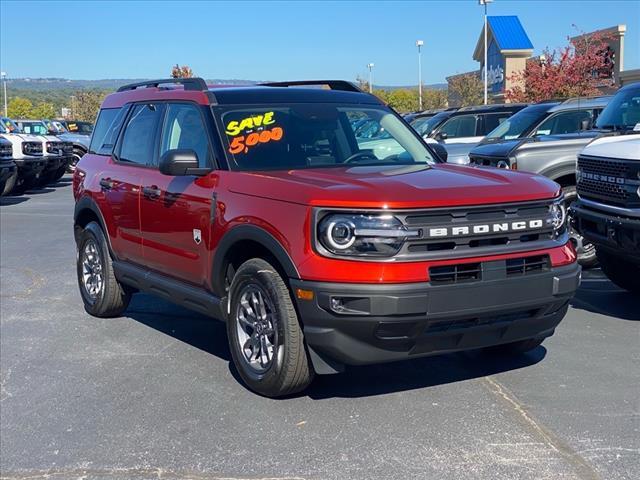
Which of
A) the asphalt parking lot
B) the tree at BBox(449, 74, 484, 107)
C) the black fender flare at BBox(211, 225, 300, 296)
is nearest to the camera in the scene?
the asphalt parking lot

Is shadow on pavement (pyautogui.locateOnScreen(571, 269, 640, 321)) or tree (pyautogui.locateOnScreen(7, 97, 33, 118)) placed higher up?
tree (pyautogui.locateOnScreen(7, 97, 33, 118))

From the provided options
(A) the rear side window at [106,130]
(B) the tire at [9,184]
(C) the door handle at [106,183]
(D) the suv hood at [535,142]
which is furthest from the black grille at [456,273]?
(B) the tire at [9,184]

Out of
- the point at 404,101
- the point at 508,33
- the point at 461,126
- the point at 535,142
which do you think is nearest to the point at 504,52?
the point at 508,33

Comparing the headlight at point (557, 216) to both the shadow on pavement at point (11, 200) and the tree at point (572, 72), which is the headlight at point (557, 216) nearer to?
the shadow on pavement at point (11, 200)

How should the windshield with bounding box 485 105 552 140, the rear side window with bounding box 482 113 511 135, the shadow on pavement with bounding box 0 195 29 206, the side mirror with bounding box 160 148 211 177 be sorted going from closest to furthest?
the side mirror with bounding box 160 148 211 177 → the windshield with bounding box 485 105 552 140 → the rear side window with bounding box 482 113 511 135 → the shadow on pavement with bounding box 0 195 29 206

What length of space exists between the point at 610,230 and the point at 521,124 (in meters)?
5.68

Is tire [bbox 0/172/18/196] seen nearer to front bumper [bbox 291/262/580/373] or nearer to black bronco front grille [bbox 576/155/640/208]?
black bronco front grille [bbox 576/155/640/208]

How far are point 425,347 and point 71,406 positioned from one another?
2.26 metres

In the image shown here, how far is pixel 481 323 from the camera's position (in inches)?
180

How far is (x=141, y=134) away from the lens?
6699 mm

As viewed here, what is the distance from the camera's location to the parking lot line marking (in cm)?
390

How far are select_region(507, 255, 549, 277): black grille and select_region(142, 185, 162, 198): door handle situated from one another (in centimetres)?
271

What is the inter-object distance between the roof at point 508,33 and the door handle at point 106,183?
124 feet

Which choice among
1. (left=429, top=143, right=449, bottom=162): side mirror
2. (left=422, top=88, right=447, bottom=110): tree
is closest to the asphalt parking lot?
(left=429, top=143, right=449, bottom=162): side mirror
